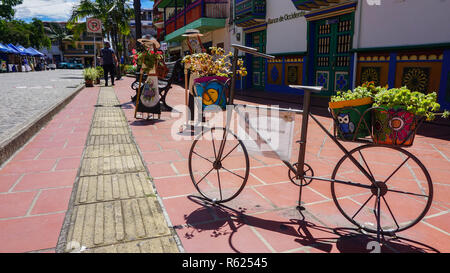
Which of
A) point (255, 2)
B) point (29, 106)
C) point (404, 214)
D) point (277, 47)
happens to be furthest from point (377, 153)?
point (255, 2)

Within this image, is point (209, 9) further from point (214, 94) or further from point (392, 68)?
point (214, 94)

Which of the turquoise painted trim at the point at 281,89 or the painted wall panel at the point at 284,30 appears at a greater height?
the painted wall panel at the point at 284,30

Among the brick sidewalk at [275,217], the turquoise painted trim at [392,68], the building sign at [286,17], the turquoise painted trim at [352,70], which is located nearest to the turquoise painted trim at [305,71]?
the building sign at [286,17]

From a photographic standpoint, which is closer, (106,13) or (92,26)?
(92,26)

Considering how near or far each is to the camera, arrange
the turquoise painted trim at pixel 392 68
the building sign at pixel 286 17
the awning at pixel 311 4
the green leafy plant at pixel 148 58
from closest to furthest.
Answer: the green leafy plant at pixel 148 58, the turquoise painted trim at pixel 392 68, the awning at pixel 311 4, the building sign at pixel 286 17

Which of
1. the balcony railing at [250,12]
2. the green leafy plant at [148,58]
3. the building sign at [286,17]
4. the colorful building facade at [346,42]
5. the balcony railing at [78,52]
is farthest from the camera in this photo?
the balcony railing at [78,52]

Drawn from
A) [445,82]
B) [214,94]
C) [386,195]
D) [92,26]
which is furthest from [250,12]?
[386,195]

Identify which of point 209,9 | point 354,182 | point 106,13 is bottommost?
point 354,182

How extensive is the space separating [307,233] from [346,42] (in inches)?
344

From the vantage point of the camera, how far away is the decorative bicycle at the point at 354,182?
230 cm

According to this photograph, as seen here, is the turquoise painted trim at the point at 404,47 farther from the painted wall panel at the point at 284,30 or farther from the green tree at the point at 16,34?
the green tree at the point at 16,34

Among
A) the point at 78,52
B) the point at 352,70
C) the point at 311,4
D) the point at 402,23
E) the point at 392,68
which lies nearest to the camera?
the point at 402,23

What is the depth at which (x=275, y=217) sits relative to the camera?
259cm
